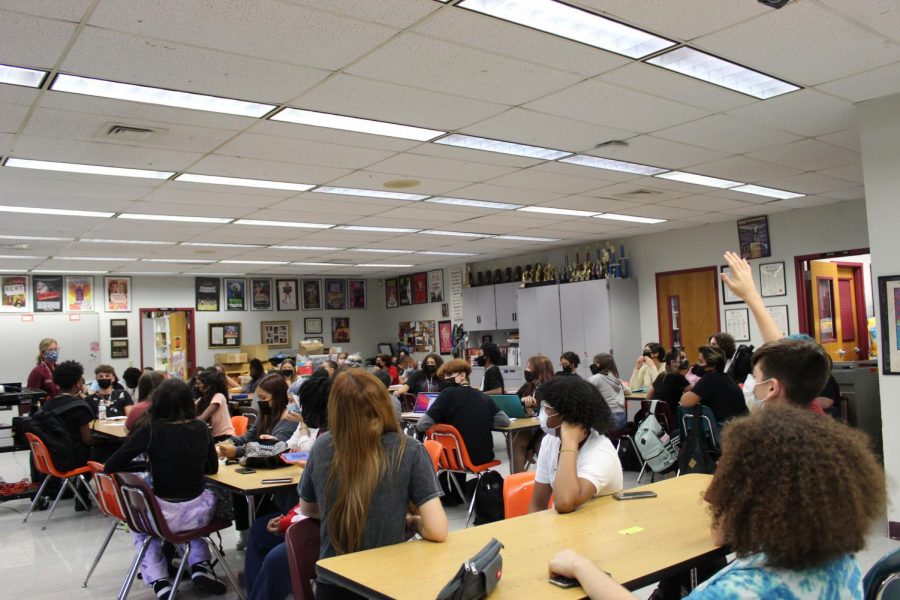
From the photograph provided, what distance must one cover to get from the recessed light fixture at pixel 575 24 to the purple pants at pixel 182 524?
3096 mm

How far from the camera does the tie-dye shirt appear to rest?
1.46 m

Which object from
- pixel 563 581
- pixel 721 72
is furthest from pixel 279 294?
pixel 563 581

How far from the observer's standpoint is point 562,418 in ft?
10.1

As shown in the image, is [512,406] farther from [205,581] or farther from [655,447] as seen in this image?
[205,581]

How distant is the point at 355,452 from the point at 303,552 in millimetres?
524

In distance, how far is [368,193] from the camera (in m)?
7.10

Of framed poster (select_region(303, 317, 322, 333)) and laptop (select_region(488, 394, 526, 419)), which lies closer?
laptop (select_region(488, 394, 526, 419))

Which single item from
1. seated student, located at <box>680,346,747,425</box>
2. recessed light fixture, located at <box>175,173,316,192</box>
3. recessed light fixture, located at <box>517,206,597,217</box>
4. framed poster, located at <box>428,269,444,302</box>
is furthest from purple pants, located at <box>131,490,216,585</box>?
framed poster, located at <box>428,269,444,302</box>

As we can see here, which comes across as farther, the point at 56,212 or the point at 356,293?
the point at 356,293

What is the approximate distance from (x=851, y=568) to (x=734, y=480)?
0.97ft

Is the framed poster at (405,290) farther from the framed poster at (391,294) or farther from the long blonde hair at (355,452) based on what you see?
the long blonde hair at (355,452)

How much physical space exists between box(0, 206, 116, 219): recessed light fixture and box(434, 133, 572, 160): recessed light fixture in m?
4.15

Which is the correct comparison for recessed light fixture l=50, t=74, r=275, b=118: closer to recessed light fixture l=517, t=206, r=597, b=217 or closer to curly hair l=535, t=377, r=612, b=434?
curly hair l=535, t=377, r=612, b=434

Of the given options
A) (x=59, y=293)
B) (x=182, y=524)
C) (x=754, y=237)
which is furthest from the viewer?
(x=59, y=293)
